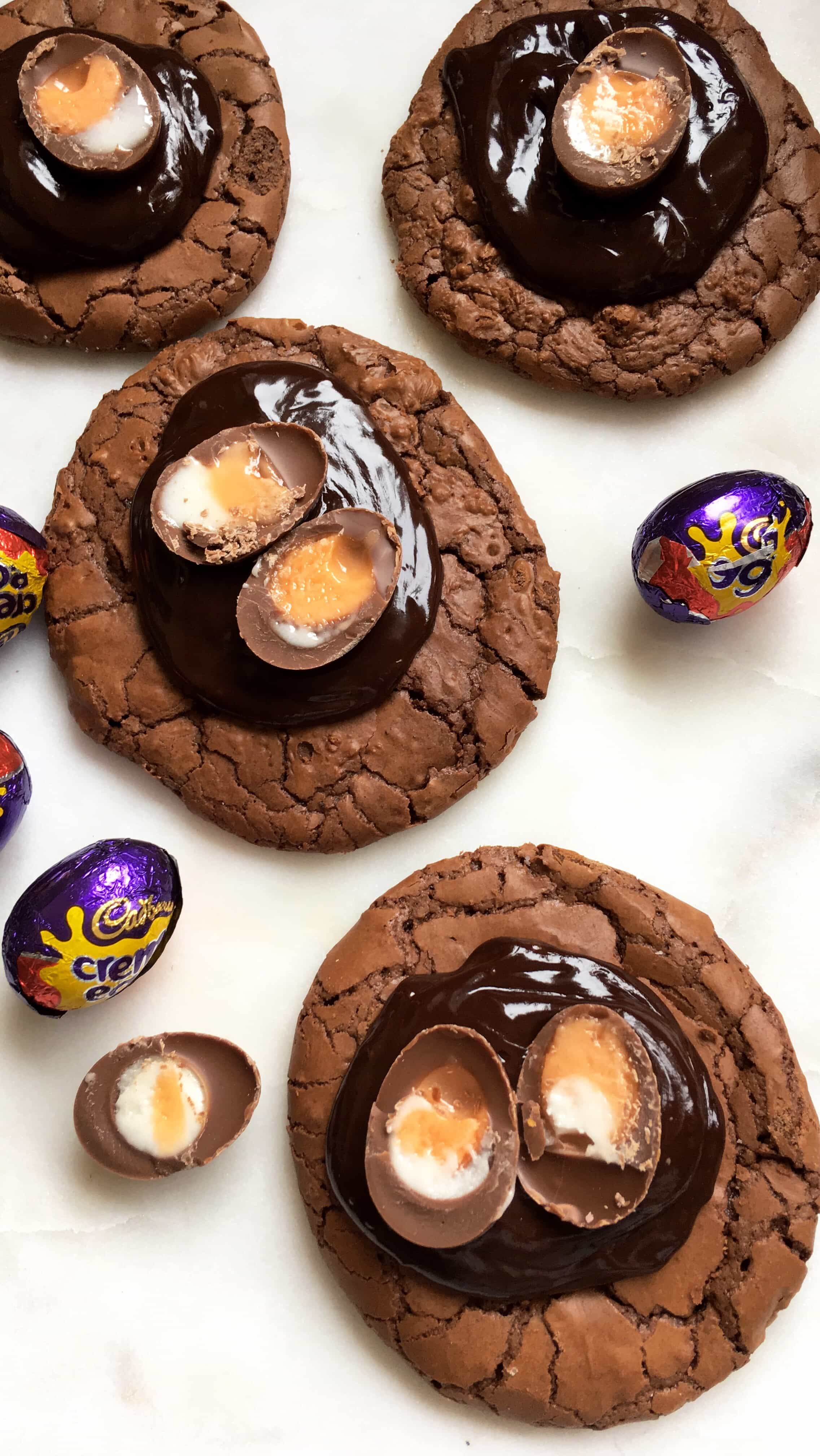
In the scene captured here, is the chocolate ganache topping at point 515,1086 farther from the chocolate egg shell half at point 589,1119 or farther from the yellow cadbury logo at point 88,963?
the yellow cadbury logo at point 88,963

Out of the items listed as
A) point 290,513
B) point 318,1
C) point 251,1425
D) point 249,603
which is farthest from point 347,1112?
point 318,1

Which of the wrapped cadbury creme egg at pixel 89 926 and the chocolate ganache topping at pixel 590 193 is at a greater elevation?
the chocolate ganache topping at pixel 590 193

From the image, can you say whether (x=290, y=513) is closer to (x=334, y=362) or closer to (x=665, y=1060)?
(x=334, y=362)

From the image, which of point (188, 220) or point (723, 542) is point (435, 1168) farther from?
point (188, 220)

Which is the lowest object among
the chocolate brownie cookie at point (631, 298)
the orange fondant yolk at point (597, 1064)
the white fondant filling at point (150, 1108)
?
the white fondant filling at point (150, 1108)

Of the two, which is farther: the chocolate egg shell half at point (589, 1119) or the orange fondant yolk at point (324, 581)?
the orange fondant yolk at point (324, 581)

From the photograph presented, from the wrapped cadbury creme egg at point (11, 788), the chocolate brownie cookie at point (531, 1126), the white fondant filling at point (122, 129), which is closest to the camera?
the chocolate brownie cookie at point (531, 1126)

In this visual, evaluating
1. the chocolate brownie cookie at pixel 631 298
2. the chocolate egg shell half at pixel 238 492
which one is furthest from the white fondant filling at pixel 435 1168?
the chocolate brownie cookie at pixel 631 298

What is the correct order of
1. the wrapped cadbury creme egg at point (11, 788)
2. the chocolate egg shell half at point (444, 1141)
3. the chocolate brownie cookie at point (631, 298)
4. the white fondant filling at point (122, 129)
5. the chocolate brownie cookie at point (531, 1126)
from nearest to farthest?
the chocolate egg shell half at point (444, 1141) → the chocolate brownie cookie at point (531, 1126) → the wrapped cadbury creme egg at point (11, 788) → the white fondant filling at point (122, 129) → the chocolate brownie cookie at point (631, 298)
